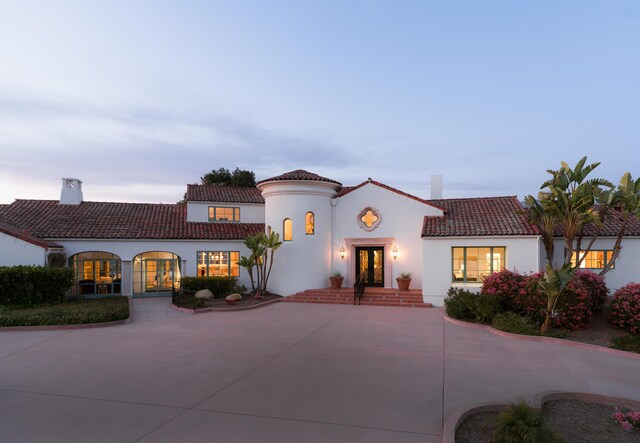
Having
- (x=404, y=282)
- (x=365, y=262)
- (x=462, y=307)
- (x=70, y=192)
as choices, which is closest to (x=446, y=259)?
(x=404, y=282)

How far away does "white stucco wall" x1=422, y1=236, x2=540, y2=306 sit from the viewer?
16.3 m

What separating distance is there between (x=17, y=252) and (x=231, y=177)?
101 feet

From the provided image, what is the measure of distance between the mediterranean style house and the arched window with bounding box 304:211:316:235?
0.05 m

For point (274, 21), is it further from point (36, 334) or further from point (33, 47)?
point (36, 334)

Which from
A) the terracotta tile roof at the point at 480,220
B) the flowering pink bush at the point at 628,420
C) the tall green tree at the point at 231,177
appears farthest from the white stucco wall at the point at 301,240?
the tall green tree at the point at 231,177

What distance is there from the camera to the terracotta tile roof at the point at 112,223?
19.9 metres

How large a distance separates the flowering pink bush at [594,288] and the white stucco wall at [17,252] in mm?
22467

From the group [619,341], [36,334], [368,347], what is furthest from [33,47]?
[619,341]

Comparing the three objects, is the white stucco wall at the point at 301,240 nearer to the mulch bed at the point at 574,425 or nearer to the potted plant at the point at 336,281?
the potted plant at the point at 336,281

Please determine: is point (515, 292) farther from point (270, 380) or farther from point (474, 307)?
point (270, 380)

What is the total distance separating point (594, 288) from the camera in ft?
41.8

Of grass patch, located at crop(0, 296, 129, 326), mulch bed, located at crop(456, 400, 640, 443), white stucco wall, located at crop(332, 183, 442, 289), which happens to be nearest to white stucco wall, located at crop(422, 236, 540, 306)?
white stucco wall, located at crop(332, 183, 442, 289)

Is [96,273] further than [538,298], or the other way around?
[96,273]

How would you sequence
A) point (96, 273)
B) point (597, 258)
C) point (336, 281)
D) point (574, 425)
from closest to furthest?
point (574, 425) < point (597, 258) < point (336, 281) < point (96, 273)
